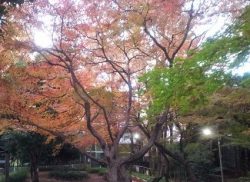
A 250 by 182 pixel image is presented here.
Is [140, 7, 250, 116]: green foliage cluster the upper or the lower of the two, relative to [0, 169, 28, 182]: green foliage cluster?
upper

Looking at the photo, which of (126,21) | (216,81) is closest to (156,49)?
(126,21)

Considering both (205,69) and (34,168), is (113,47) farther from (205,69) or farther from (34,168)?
(34,168)

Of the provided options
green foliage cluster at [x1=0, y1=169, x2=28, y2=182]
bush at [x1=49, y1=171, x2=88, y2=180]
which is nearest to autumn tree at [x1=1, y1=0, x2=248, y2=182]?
green foliage cluster at [x1=0, y1=169, x2=28, y2=182]

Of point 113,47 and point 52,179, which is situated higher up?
point 113,47

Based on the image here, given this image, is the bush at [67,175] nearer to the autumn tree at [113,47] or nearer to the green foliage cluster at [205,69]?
the autumn tree at [113,47]

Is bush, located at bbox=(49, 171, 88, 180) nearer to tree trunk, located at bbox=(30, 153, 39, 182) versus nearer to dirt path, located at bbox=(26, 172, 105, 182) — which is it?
dirt path, located at bbox=(26, 172, 105, 182)

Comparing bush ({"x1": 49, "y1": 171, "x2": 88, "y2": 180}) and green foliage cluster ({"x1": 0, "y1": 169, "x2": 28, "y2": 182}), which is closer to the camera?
green foliage cluster ({"x1": 0, "y1": 169, "x2": 28, "y2": 182})

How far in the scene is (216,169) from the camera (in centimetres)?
2564

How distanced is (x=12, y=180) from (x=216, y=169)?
1508cm

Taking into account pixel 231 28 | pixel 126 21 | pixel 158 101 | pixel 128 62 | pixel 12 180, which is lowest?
pixel 12 180

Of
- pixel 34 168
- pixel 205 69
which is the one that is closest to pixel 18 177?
pixel 34 168

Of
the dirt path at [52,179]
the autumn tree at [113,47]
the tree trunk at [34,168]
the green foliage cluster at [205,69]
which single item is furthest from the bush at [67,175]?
the green foliage cluster at [205,69]

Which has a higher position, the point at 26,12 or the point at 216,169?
the point at 26,12

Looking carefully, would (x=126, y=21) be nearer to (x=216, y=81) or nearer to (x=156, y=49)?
(x=156, y=49)
